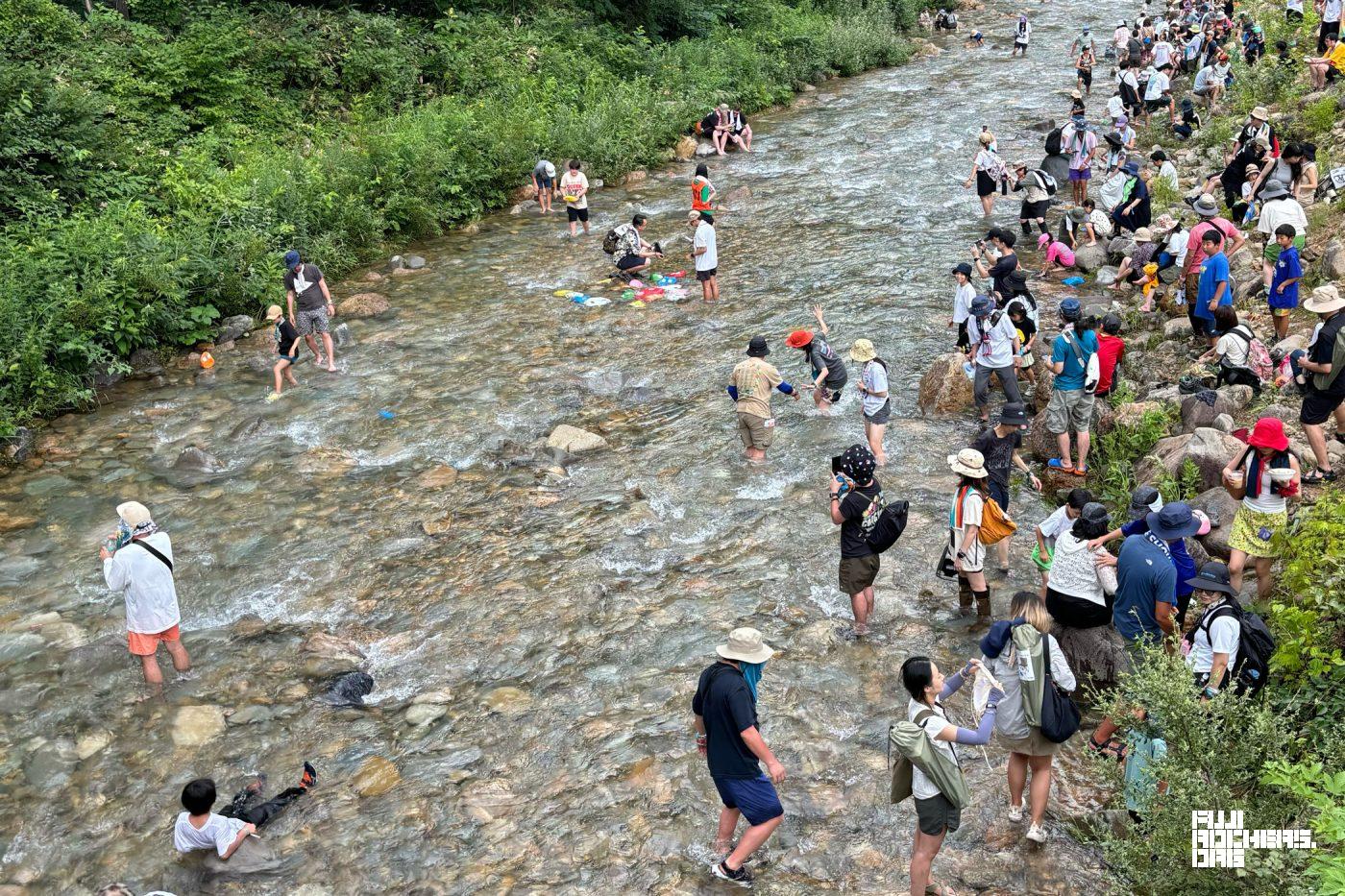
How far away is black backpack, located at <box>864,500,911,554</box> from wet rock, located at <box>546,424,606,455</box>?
5213mm

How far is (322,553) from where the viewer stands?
37.1ft

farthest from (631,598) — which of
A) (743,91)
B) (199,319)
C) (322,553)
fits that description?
(743,91)

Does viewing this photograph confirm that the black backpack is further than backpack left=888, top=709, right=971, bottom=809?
Yes

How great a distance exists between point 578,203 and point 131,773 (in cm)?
1458

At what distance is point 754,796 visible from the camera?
22.1 ft

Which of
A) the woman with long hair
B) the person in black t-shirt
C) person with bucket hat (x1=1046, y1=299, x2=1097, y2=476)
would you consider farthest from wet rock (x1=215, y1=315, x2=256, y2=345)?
the woman with long hair

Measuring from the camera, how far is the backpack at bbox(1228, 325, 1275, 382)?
11.7 meters

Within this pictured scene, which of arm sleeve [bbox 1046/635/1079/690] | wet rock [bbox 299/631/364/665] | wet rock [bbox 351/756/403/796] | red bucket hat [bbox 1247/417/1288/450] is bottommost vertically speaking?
wet rock [bbox 351/756/403/796]

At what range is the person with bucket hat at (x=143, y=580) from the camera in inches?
351

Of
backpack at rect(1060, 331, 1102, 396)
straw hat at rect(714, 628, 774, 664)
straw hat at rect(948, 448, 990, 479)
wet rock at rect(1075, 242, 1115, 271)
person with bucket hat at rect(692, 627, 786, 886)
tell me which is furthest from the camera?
wet rock at rect(1075, 242, 1115, 271)

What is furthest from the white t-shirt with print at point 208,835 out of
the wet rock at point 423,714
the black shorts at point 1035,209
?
the black shorts at point 1035,209

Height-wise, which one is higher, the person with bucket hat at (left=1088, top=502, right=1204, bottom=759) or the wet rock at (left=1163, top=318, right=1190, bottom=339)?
the wet rock at (left=1163, top=318, right=1190, bottom=339)

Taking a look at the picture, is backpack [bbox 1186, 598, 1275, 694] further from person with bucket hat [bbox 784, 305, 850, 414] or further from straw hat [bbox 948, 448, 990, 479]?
person with bucket hat [bbox 784, 305, 850, 414]

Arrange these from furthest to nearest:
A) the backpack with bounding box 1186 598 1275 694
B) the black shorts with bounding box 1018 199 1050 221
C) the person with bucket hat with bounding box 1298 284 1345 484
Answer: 1. the black shorts with bounding box 1018 199 1050 221
2. the person with bucket hat with bounding box 1298 284 1345 484
3. the backpack with bounding box 1186 598 1275 694
